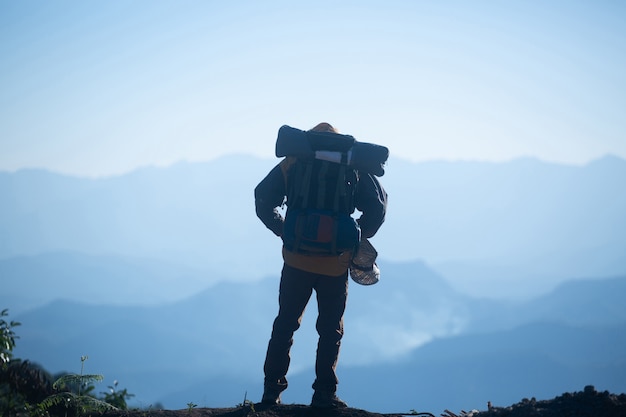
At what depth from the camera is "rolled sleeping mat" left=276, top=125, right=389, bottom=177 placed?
6.76 m

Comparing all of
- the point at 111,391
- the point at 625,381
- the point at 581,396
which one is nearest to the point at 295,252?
the point at 111,391

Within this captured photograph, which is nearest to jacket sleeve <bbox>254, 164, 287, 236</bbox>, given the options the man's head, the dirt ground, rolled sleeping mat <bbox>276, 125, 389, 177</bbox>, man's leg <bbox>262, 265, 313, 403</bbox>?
rolled sleeping mat <bbox>276, 125, 389, 177</bbox>

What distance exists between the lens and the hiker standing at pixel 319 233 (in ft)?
22.0

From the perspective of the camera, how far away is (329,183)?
22.2 ft

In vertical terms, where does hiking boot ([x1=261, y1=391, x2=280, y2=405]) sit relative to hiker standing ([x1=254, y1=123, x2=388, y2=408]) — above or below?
below

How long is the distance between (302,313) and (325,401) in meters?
1.00

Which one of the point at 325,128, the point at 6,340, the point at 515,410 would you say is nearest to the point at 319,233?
the point at 325,128

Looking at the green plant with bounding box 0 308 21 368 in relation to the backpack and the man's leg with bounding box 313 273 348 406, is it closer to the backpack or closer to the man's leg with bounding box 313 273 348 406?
the backpack

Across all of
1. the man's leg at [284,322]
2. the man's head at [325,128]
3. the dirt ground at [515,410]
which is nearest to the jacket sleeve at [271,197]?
the man's leg at [284,322]

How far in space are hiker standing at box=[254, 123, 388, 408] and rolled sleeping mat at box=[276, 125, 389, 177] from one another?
0.05ft

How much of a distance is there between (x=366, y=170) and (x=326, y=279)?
129 centimetres

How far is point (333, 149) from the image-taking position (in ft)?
22.4

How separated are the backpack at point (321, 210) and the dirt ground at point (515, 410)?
1716mm

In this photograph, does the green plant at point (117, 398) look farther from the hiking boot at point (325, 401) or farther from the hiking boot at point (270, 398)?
the hiking boot at point (325, 401)
